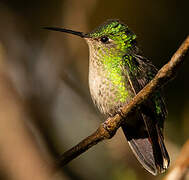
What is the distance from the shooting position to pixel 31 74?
407 centimetres

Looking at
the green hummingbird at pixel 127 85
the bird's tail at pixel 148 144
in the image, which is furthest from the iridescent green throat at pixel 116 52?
the bird's tail at pixel 148 144

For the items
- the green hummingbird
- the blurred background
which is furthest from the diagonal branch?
the blurred background

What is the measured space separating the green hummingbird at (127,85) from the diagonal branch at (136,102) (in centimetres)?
33

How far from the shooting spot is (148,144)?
132 inches

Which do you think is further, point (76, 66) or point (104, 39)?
point (76, 66)

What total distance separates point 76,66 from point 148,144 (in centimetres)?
137

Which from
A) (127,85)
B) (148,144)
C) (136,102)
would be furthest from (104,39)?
(136,102)

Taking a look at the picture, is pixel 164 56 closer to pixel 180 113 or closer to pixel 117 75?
pixel 180 113

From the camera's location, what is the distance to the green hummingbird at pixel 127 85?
306 cm

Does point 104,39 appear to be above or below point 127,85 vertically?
above

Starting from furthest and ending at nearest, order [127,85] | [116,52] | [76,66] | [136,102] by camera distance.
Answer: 1. [76,66]
2. [116,52]
3. [127,85]
4. [136,102]

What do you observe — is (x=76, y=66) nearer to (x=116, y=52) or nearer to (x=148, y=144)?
(x=116, y=52)

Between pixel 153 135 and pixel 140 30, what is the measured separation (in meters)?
1.86

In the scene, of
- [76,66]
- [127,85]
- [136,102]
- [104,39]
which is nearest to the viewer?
[136,102]
